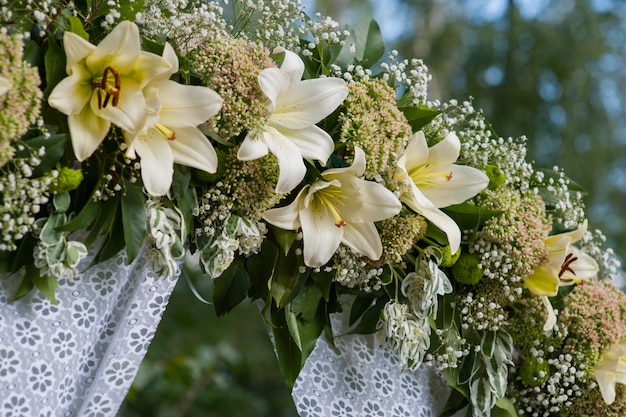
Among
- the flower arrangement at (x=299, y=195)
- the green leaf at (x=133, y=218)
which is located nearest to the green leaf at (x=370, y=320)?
the flower arrangement at (x=299, y=195)

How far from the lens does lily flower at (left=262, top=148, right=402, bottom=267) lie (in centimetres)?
96

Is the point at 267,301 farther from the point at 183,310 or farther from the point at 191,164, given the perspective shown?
the point at 183,310

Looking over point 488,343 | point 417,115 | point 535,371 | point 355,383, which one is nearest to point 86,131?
point 417,115

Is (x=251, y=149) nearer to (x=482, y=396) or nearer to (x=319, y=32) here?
(x=319, y=32)

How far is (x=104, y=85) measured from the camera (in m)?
0.79

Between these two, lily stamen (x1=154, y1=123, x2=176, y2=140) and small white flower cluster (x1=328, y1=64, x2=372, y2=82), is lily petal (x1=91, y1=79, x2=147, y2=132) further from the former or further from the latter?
small white flower cluster (x1=328, y1=64, x2=372, y2=82)

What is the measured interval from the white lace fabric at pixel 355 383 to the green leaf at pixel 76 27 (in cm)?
62

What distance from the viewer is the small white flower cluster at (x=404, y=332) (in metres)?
1.07

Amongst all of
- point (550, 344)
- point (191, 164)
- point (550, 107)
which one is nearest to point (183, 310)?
point (550, 107)

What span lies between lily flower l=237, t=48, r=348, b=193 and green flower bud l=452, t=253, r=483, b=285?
0.34m

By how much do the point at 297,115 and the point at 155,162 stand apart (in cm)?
22

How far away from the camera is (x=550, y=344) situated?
1.26m

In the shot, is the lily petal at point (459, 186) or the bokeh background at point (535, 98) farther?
the bokeh background at point (535, 98)

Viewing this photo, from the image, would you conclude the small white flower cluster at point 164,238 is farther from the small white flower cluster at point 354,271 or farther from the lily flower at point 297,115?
the small white flower cluster at point 354,271
